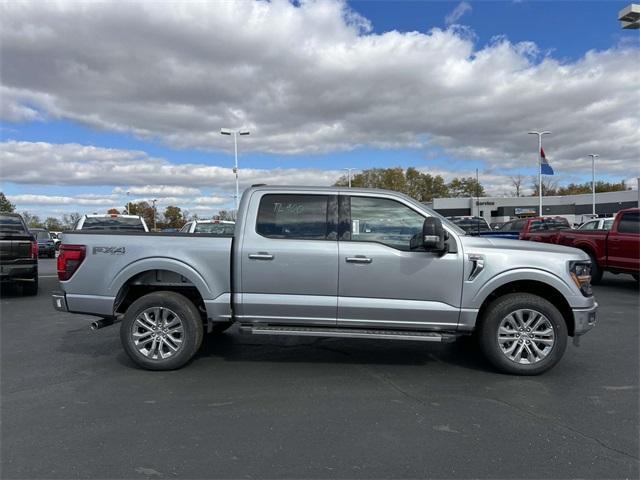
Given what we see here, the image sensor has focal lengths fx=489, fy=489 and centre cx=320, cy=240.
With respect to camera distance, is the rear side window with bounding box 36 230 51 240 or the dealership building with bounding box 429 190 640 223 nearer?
the rear side window with bounding box 36 230 51 240

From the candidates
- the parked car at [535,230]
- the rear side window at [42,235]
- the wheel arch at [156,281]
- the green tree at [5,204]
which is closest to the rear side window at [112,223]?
the wheel arch at [156,281]

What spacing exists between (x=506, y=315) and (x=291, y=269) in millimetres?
2300

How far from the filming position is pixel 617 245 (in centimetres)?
1128

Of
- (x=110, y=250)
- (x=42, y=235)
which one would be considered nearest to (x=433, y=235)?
(x=110, y=250)

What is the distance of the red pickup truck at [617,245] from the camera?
11.0 meters

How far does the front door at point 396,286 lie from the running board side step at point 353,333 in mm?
79

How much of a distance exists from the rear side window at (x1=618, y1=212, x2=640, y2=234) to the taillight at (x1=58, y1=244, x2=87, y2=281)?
1126cm

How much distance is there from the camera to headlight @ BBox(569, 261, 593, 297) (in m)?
5.14

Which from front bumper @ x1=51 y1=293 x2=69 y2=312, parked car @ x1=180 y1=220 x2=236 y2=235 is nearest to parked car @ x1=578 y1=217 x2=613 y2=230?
parked car @ x1=180 y1=220 x2=236 y2=235

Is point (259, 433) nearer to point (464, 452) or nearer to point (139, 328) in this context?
point (464, 452)

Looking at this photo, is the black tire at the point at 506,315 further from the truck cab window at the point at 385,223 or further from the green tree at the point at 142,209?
the green tree at the point at 142,209

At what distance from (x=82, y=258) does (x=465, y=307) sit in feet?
13.7

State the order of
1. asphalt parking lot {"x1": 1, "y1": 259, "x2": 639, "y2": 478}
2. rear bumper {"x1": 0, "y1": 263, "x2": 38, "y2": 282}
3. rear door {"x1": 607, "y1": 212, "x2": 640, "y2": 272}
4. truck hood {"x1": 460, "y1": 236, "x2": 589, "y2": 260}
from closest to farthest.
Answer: asphalt parking lot {"x1": 1, "y1": 259, "x2": 639, "y2": 478} → truck hood {"x1": 460, "y1": 236, "x2": 589, "y2": 260} → rear bumper {"x1": 0, "y1": 263, "x2": 38, "y2": 282} → rear door {"x1": 607, "y1": 212, "x2": 640, "y2": 272}

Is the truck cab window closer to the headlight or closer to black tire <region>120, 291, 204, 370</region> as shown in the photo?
the headlight
